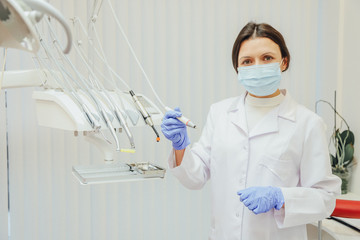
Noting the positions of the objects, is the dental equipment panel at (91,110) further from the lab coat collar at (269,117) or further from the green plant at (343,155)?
the green plant at (343,155)

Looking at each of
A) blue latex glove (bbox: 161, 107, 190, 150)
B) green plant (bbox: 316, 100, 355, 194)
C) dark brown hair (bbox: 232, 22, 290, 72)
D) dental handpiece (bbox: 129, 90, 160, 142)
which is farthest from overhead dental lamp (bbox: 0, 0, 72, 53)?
green plant (bbox: 316, 100, 355, 194)

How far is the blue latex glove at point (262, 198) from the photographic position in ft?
3.89

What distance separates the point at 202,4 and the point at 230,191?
4.32 ft

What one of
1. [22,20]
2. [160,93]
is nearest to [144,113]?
[22,20]

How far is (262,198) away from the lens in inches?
46.5

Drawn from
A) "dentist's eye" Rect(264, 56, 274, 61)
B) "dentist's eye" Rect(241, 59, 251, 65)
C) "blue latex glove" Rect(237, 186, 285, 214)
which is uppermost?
"dentist's eye" Rect(264, 56, 274, 61)

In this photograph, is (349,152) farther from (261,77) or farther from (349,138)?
(261,77)

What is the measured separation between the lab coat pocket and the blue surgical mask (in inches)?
9.6

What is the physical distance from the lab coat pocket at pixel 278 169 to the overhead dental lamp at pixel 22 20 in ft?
3.18

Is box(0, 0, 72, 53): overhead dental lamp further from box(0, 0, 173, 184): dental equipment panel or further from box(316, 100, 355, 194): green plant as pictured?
box(316, 100, 355, 194): green plant

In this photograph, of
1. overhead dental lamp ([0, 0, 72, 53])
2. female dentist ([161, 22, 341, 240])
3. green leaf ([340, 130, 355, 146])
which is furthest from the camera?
green leaf ([340, 130, 355, 146])

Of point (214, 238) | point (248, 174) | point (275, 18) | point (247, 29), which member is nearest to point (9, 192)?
point (214, 238)

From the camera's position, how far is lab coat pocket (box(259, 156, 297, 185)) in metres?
1.29

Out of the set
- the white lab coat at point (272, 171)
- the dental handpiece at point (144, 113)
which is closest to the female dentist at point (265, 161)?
the white lab coat at point (272, 171)
